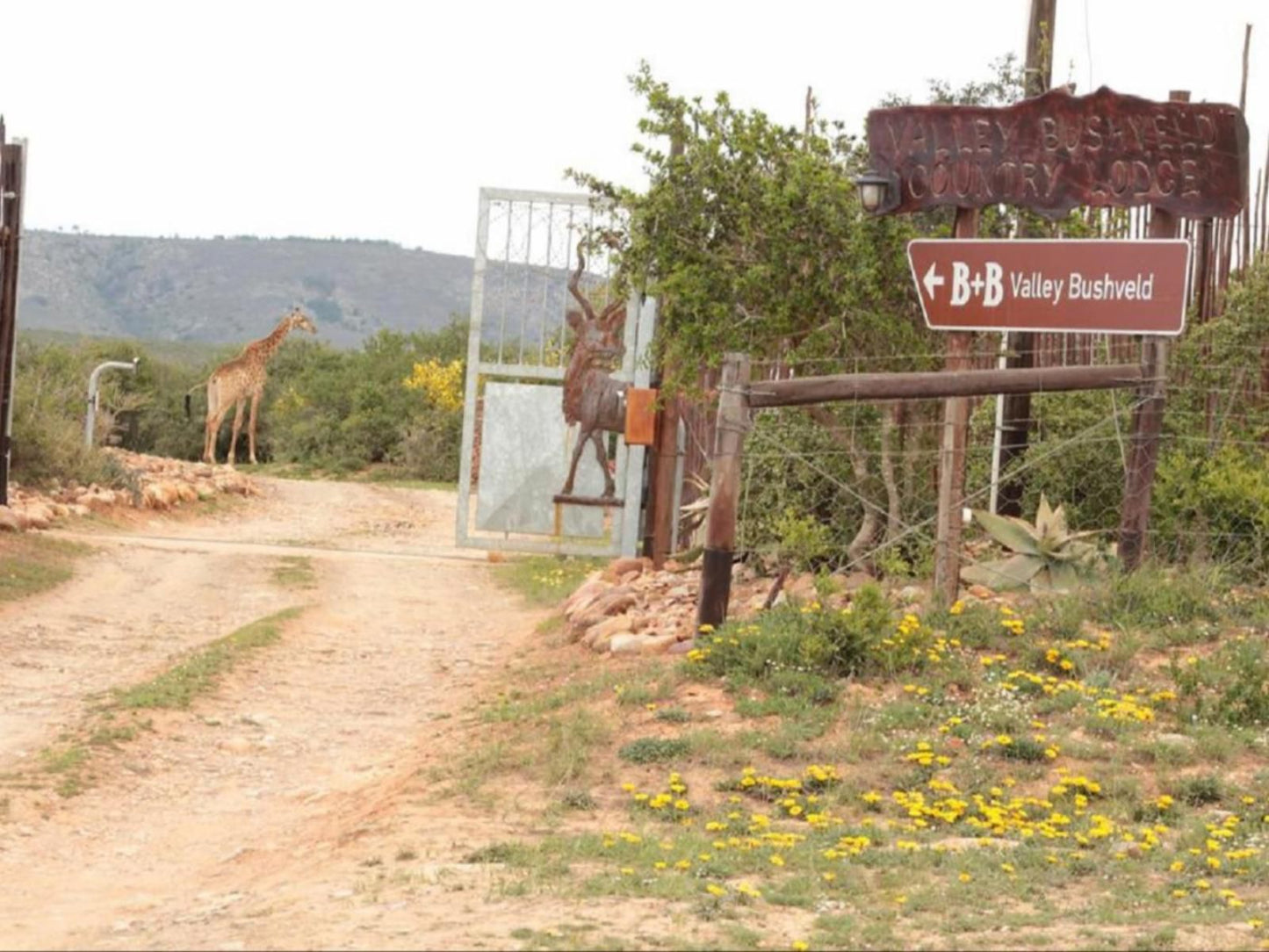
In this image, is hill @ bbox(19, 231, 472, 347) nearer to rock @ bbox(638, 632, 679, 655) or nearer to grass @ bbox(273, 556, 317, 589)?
grass @ bbox(273, 556, 317, 589)

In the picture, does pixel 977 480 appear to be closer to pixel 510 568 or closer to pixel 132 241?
pixel 510 568

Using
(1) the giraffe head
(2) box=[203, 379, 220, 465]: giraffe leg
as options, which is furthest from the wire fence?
(2) box=[203, 379, 220, 465]: giraffe leg

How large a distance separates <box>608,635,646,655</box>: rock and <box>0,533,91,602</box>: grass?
574cm

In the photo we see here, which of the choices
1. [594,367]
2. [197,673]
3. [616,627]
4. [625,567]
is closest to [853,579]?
[616,627]


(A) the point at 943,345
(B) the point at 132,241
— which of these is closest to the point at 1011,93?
(A) the point at 943,345

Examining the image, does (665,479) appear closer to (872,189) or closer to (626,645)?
(626,645)

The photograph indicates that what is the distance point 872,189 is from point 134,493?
48.7ft

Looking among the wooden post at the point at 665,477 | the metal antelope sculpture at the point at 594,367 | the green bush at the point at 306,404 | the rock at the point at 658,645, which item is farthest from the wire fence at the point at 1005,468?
the green bush at the point at 306,404

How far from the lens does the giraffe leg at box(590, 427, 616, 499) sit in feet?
69.2

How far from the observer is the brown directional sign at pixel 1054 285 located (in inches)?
456

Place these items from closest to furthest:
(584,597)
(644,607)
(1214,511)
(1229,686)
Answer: (1229,686)
(1214,511)
(644,607)
(584,597)

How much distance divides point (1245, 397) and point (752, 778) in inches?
275

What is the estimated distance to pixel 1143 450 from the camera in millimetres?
11617

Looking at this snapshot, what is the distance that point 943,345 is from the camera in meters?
14.2
